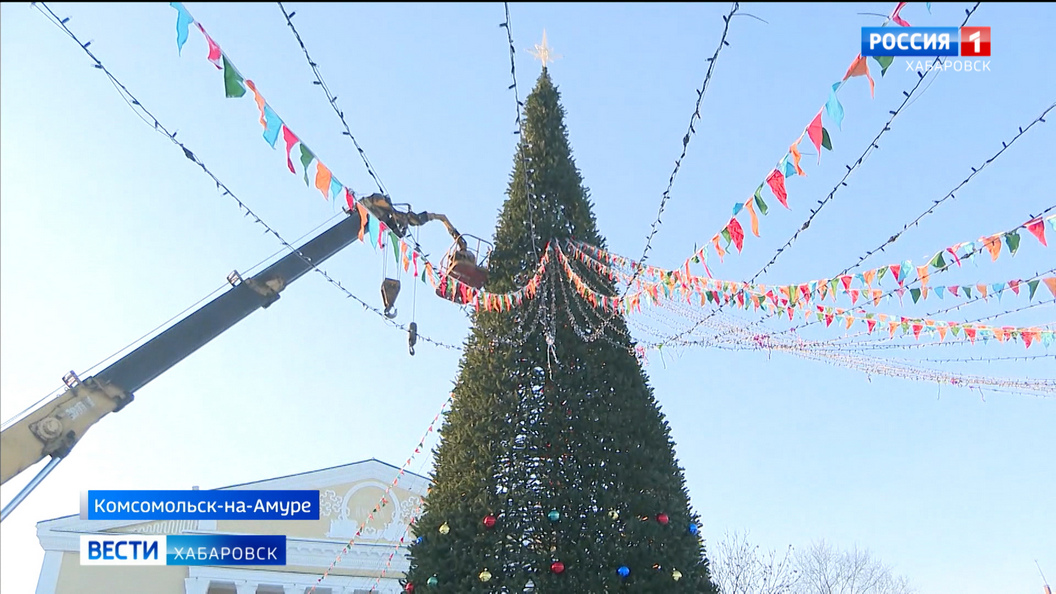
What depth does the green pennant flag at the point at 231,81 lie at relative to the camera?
235 inches

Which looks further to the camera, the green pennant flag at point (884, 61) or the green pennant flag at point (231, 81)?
the green pennant flag at point (231, 81)

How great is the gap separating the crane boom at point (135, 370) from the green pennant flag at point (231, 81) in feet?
7.10

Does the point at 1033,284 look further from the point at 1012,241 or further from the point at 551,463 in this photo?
the point at 551,463

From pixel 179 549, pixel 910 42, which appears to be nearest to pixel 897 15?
pixel 910 42

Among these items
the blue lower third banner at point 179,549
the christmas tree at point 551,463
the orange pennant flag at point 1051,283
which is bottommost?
the blue lower third banner at point 179,549

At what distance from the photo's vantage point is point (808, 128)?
20.4ft

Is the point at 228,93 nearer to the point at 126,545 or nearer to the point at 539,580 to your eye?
the point at 539,580

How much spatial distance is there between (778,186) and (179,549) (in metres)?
17.6

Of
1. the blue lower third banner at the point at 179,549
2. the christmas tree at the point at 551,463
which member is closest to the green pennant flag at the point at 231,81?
the christmas tree at the point at 551,463

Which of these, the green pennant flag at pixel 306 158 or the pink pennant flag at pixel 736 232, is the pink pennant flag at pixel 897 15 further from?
the green pennant flag at pixel 306 158

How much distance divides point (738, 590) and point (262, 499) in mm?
13321

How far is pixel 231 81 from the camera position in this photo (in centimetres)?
602

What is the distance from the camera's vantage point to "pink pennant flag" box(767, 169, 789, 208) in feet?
22.7

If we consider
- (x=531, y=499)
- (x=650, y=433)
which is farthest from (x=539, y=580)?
(x=650, y=433)
